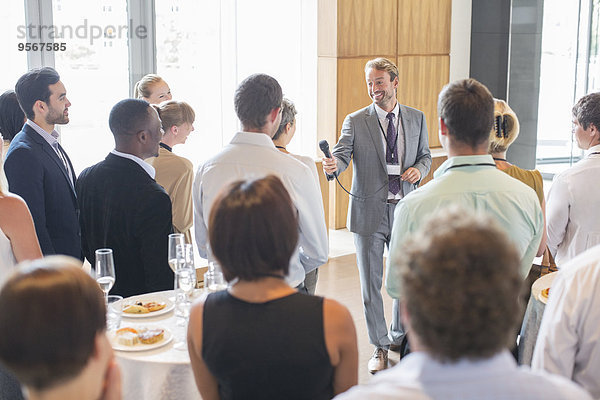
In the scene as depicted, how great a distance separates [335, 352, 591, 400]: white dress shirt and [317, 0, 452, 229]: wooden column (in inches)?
234

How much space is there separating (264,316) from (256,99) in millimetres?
1432

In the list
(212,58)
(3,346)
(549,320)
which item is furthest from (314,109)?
(3,346)

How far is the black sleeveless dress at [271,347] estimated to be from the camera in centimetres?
162

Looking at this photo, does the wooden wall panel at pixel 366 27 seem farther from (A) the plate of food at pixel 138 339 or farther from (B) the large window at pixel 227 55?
(A) the plate of food at pixel 138 339

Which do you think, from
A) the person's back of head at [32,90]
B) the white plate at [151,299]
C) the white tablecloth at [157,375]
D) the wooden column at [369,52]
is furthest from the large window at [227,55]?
the white tablecloth at [157,375]

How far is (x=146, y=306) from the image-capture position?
269 cm

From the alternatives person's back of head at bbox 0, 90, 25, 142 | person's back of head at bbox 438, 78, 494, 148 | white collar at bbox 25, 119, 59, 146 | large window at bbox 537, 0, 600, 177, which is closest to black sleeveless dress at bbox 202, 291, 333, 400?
person's back of head at bbox 438, 78, 494, 148

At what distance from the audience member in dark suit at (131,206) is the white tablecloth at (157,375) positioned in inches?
23.9

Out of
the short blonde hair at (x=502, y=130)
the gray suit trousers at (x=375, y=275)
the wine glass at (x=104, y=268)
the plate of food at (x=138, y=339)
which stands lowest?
the gray suit trousers at (x=375, y=275)

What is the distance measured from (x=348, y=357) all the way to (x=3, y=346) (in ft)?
2.54

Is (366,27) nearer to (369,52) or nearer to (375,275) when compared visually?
(369,52)

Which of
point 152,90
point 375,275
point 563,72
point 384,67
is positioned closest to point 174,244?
point 375,275

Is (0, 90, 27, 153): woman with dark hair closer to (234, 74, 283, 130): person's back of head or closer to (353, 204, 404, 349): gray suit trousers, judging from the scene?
(234, 74, 283, 130): person's back of head

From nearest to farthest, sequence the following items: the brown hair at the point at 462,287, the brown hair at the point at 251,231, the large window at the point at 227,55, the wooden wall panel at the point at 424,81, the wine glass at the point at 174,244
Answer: the brown hair at the point at 462,287
the brown hair at the point at 251,231
the wine glass at the point at 174,244
the large window at the point at 227,55
the wooden wall panel at the point at 424,81
